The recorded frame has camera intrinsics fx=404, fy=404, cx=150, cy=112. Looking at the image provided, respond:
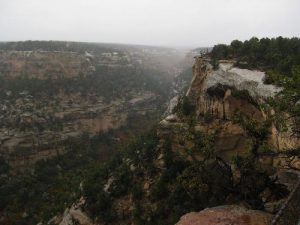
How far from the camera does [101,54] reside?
104m

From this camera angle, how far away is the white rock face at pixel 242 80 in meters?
23.0

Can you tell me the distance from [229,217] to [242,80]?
1147cm

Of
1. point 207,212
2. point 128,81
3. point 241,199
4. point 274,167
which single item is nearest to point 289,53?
point 274,167

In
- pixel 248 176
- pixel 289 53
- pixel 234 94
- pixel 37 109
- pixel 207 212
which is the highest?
pixel 289 53

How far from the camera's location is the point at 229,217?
1670cm

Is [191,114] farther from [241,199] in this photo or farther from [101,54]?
[101,54]

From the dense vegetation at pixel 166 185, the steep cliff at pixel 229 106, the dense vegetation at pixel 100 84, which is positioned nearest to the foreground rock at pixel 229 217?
the dense vegetation at pixel 166 185

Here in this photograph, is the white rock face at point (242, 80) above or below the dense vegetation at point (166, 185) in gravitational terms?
above

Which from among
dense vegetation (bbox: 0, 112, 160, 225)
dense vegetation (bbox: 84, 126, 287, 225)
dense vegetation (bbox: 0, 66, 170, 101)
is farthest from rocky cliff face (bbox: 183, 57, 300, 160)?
dense vegetation (bbox: 0, 66, 170, 101)

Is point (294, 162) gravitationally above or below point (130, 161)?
above

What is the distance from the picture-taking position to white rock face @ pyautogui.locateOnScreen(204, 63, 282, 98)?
904 inches

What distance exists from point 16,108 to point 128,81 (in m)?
32.6

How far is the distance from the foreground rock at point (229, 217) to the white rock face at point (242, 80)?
7214 millimetres

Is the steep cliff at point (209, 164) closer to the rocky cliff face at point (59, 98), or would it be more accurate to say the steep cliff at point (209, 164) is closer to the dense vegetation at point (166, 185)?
the dense vegetation at point (166, 185)
